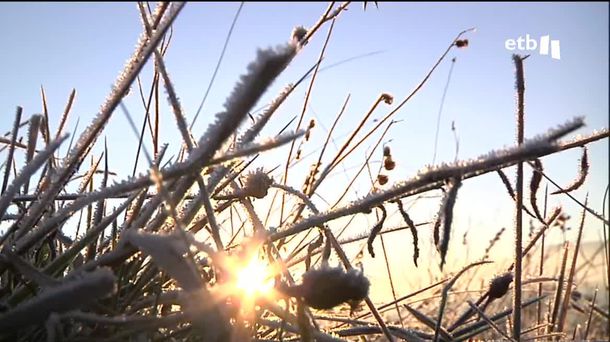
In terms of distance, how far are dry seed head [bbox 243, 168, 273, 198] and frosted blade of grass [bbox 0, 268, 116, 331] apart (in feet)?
1.34

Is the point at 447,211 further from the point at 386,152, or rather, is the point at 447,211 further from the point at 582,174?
the point at 386,152

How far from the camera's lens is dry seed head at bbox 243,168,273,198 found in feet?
3.36

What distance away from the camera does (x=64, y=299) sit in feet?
2.10

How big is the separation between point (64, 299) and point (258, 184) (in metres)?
0.43

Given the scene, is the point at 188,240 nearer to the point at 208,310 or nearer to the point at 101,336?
the point at 208,310

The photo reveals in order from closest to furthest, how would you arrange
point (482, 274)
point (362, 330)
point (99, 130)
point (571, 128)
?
point (571, 128)
point (99, 130)
point (362, 330)
point (482, 274)

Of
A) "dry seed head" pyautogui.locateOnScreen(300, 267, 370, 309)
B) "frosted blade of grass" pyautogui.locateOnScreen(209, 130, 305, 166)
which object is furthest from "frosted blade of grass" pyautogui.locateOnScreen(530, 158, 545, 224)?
"frosted blade of grass" pyautogui.locateOnScreen(209, 130, 305, 166)

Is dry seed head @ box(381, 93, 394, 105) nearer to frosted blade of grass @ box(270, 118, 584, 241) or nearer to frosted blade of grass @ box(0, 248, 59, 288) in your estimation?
frosted blade of grass @ box(270, 118, 584, 241)

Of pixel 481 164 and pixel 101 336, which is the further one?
pixel 101 336

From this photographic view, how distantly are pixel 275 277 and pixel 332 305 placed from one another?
0.39 feet

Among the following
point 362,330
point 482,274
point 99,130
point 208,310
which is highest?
point 482,274

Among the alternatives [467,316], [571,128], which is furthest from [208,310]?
[467,316]

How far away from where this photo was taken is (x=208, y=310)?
0.68 meters

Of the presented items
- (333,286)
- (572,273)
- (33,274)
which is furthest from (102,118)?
(572,273)
